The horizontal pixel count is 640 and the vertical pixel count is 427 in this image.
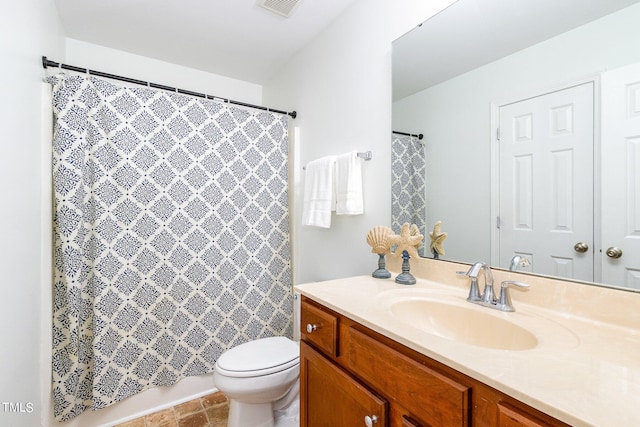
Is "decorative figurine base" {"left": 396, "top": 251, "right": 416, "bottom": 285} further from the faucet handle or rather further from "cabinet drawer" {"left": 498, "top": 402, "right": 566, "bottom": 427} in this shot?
"cabinet drawer" {"left": 498, "top": 402, "right": 566, "bottom": 427}

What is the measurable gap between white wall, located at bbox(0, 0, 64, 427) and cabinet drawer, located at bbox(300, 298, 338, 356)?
1015 millimetres

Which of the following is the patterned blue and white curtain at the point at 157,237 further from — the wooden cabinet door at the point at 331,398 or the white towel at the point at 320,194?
the wooden cabinet door at the point at 331,398

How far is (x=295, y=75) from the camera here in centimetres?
220

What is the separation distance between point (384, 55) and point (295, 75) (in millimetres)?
933

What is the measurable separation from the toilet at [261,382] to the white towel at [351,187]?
81 cm

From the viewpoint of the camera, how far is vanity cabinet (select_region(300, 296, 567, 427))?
1.81 feet

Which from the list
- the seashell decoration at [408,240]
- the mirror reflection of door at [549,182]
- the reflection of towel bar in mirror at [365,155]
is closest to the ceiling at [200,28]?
the reflection of towel bar in mirror at [365,155]

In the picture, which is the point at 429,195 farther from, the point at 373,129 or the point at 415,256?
the point at 373,129

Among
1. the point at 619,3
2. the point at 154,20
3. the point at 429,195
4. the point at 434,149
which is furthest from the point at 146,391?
the point at 619,3

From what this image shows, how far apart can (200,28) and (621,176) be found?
221cm

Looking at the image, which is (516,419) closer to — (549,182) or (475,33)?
(549,182)

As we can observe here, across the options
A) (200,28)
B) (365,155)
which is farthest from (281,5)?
(365,155)

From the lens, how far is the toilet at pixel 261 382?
136cm

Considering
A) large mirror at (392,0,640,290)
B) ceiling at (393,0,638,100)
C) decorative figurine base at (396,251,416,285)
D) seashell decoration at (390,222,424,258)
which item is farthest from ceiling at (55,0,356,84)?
decorative figurine base at (396,251,416,285)
